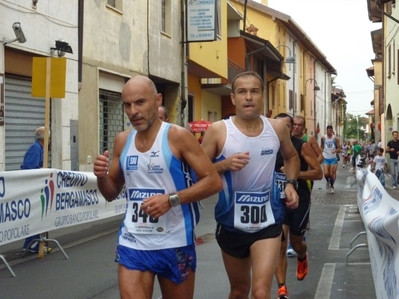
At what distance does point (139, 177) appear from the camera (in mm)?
4469

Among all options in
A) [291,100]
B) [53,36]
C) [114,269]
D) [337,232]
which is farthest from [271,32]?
[114,269]

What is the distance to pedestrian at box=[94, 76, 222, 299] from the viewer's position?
14.4ft

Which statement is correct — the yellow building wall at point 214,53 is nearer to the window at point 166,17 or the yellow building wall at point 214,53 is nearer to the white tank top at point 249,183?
the window at point 166,17

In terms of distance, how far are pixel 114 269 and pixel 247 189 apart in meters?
4.34

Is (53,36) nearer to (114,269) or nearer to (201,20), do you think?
(114,269)

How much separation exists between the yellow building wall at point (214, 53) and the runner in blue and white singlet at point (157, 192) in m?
23.2

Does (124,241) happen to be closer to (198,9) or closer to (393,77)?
(198,9)

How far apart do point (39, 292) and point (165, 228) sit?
3879 millimetres

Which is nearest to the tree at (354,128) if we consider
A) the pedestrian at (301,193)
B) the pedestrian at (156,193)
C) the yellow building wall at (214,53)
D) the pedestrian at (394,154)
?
the yellow building wall at (214,53)

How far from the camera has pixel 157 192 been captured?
14.5 ft

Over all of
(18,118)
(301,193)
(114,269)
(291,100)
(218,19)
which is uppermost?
(218,19)

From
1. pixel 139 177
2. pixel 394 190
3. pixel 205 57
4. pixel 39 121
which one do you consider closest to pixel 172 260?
pixel 139 177

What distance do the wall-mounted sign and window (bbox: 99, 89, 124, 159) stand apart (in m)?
4.97

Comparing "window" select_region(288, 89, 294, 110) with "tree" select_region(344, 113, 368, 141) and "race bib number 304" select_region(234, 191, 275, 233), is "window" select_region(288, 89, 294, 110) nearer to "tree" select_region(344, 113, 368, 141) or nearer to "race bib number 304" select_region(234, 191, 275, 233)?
"race bib number 304" select_region(234, 191, 275, 233)
